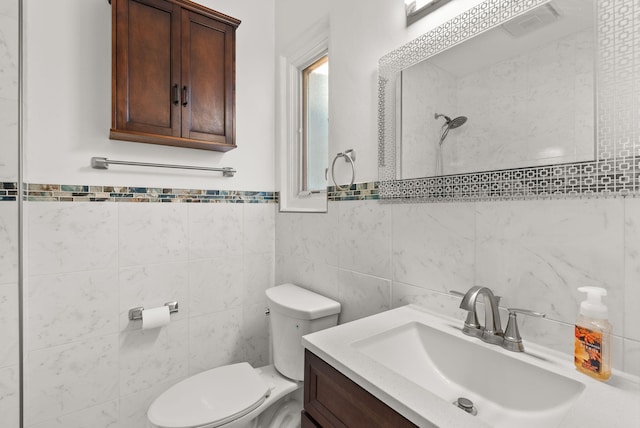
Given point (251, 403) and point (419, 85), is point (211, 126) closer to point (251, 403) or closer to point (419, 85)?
point (419, 85)

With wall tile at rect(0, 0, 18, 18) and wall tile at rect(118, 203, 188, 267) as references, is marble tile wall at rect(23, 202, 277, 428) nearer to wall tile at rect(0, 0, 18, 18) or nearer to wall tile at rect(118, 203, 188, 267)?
wall tile at rect(118, 203, 188, 267)

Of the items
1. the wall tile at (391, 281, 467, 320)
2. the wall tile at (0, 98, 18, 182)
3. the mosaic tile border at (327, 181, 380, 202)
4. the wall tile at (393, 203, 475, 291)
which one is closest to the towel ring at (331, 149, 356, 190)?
the mosaic tile border at (327, 181, 380, 202)

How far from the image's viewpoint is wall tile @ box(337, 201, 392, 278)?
4.03 feet

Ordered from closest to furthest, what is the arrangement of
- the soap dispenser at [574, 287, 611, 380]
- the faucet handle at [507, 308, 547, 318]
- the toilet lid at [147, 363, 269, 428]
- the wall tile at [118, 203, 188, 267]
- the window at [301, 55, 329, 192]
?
the soap dispenser at [574, 287, 611, 380]
the faucet handle at [507, 308, 547, 318]
the toilet lid at [147, 363, 269, 428]
the wall tile at [118, 203, 188, 267]
the window at [301, 55, 329, 192]

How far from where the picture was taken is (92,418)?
4.69 ft

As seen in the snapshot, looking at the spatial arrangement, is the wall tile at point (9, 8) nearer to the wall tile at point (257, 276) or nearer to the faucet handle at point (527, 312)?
the wall tile at point (257, 276)

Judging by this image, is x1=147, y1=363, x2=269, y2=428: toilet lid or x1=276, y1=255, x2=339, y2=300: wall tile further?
x1=276, y1=255, x2=339, y2=300: wall tile

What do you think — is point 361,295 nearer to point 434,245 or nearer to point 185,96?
point 434,245

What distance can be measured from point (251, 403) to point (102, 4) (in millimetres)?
1907

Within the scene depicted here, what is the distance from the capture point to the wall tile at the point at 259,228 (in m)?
1.88

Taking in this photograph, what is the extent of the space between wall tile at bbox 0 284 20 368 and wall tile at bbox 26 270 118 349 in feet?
0.19

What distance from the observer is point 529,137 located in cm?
80

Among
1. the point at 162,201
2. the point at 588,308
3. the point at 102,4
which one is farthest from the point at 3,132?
the point at 588,308

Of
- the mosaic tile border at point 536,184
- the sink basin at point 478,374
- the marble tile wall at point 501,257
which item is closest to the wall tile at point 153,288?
the marble tile wall at point 501,257
